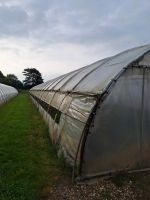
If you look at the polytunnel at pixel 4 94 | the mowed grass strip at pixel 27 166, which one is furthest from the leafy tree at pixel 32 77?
the mowed grass strip at pixel 27 166

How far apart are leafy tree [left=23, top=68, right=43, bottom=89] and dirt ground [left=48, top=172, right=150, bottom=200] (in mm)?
102194

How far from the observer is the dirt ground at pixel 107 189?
539 cm

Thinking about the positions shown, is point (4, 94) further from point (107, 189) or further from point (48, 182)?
point (107, 189)

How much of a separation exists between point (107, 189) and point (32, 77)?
355ft

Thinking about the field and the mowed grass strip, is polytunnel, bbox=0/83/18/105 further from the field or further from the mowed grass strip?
the field

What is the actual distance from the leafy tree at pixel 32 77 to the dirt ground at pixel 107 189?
10219 cm

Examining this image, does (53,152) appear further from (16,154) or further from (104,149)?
(104,149)

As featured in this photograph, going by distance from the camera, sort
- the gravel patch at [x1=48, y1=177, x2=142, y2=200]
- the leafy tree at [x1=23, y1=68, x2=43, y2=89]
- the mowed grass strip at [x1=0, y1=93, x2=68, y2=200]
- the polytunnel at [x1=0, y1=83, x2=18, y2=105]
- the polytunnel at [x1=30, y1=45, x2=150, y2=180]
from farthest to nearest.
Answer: the leafy tree at [x1=23, y1=68, x2=43, y2=89] → the polytunnel at [x1=0, y1=83, x2=18, y2=105] → the polytunnel at [x1=30, y1=45, x2=150, y2=180] → the mowed grass strip at [x1=0, y1=93, x2=68, y2=200] → the gravel patch at [x1=48, y1=177, x2=142, y2=200]

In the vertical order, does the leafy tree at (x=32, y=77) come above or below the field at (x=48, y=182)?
above

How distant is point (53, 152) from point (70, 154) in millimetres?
1624

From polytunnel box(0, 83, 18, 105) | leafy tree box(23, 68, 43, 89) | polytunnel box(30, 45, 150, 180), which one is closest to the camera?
polytunnel box(30, 45, 150, 180)

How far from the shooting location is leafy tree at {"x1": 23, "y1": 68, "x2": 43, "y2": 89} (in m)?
109

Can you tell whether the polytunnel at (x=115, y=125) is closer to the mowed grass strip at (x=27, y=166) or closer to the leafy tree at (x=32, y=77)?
the mowed grass strip at (x=27, y=166)

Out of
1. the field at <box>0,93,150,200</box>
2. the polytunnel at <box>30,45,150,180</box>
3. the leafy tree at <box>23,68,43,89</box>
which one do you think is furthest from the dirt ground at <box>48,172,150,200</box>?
the leafy tree at <box>23,68,43,89</box>
